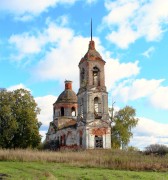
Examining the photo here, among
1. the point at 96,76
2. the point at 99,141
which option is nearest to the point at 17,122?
the point at 99,141

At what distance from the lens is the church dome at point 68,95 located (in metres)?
52.1

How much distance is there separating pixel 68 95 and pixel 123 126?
9529mm

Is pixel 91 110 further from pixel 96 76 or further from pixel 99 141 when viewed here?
pixel 96 76

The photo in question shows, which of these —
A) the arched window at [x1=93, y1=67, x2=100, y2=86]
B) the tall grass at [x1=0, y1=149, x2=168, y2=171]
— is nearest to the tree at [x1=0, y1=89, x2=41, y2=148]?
the arched window at [x1=93, y1=67, x2=100, y2=86]

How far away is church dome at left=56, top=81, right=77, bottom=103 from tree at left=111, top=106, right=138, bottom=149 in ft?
23.6

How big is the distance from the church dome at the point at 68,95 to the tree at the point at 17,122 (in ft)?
28.3

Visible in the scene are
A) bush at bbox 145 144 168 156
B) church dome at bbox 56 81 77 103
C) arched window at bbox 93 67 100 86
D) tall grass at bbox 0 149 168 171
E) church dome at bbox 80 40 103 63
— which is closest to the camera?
tall grass at bbox 0 149 168 171

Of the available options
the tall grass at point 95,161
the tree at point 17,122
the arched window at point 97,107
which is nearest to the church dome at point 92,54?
the arched window at point 97,107

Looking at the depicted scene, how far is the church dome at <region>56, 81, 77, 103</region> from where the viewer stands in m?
52.1

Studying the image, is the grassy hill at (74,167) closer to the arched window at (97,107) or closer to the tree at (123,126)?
the arched window at (97,107)

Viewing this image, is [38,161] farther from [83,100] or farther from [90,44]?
[90,44]

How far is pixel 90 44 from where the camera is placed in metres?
45.8

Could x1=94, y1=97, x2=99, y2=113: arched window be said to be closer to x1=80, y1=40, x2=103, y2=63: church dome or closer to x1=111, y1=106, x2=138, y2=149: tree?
x1=80, y1=40, x2=103, y2=63: church dome

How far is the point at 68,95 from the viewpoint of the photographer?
173 ft
